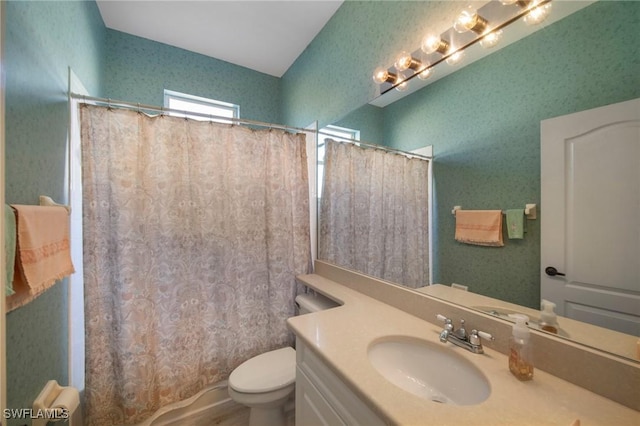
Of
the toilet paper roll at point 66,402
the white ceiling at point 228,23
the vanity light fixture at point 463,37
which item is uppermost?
the white ceiling at point 228,23

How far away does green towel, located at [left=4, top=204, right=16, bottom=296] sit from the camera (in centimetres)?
69

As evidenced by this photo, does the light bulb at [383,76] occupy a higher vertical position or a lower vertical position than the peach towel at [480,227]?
higher

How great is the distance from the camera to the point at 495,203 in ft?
2.99

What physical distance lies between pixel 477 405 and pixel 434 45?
4.51 feet

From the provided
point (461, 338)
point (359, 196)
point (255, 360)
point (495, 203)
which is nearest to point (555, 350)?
point (461, 338)

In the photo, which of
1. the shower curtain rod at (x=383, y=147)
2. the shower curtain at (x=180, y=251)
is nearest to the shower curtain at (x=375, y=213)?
the shower curtain rod at (x=383, y=147)

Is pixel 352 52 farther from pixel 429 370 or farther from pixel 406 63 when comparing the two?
pixel 429 370

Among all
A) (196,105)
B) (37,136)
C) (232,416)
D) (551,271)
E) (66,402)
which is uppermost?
(196,105)

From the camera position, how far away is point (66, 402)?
3.35ft

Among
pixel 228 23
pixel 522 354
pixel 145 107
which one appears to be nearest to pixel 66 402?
pixel 145 107

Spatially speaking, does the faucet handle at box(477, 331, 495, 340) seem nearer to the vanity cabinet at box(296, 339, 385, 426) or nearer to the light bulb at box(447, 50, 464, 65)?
the vanity cabinet at box(296, 339, 385, 426)

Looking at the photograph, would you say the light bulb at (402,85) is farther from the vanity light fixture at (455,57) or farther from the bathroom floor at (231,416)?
the bathroom floor at (231,416)

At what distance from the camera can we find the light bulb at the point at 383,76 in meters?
1.35

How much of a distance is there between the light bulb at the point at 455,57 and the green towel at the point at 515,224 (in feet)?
2.32
